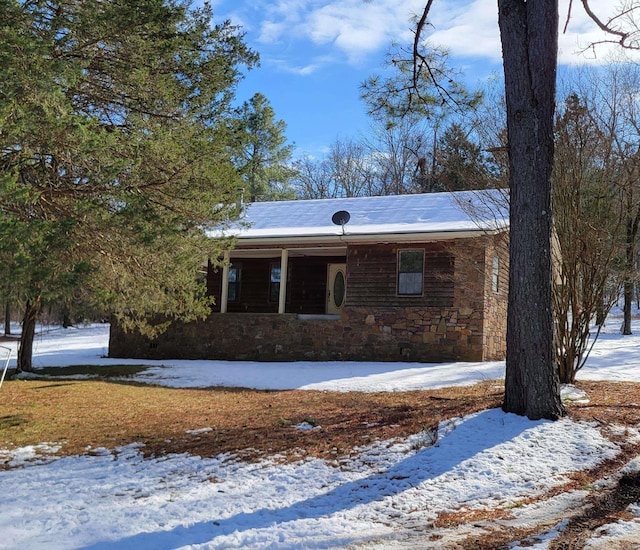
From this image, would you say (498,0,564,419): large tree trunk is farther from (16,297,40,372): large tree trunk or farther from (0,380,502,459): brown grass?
(16,297,40,372): large tree trunk

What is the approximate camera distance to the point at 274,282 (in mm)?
17875

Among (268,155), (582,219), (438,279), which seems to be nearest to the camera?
→ (582,219)

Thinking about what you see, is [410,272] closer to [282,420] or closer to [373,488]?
[282,420]

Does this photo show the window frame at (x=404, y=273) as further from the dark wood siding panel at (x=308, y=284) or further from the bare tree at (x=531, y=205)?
the bare tree at (x=531, y=205)

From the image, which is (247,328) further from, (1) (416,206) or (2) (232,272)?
(1) (416,206)

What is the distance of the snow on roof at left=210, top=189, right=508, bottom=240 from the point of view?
13.4 metres

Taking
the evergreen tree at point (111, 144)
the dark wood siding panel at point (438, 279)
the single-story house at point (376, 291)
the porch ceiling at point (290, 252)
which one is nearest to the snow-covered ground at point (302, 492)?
the evergreen tree at point (111, 144)

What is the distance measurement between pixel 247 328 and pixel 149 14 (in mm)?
9471

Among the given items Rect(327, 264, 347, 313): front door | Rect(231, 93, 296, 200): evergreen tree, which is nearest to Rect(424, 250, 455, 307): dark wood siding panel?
Rect(327, 264, 347, 313): front door

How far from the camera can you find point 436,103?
8.79 meters

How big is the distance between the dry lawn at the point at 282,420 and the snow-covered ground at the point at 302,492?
0.63ft

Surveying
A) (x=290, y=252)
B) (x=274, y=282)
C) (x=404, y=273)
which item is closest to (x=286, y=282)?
(x=274, y=282)

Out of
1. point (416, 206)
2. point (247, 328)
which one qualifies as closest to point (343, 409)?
point (247, 328)

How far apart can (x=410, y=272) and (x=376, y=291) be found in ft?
3.14
